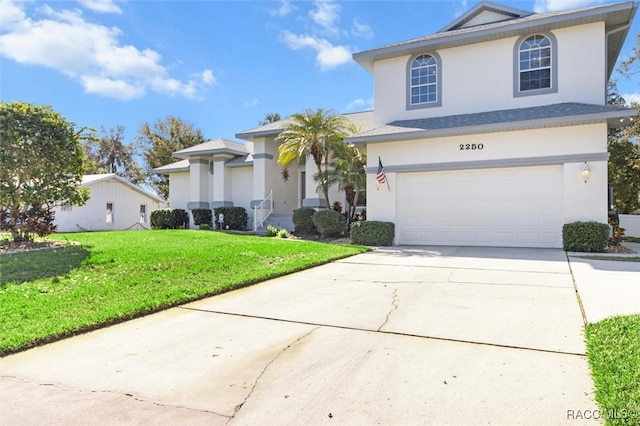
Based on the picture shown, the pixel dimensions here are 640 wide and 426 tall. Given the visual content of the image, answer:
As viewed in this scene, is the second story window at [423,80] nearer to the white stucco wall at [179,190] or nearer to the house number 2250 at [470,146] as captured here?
the house number 2250 at [470,146]

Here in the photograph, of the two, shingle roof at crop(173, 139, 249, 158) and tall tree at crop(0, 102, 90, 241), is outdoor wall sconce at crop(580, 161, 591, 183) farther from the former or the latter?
shingle roof at crop(173, 139, 249, 158)

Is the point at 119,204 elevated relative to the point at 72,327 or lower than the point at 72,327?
elevated

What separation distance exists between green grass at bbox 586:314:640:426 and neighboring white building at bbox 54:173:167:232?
83.0ft

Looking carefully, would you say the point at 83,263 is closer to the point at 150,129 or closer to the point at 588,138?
the point at 588,138

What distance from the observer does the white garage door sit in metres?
12.3

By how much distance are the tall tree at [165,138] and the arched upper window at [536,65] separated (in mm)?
29479

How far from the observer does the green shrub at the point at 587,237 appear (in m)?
11.2

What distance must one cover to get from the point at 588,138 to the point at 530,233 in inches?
127

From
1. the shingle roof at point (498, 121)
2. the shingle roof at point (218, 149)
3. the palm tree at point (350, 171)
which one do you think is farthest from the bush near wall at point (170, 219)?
the shingle roof at point (498, 121)

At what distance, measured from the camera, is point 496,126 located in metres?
12.3

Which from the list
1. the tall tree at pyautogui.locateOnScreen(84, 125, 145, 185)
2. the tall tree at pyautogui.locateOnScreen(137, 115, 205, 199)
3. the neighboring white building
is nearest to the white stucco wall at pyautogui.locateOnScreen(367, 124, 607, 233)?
the neighboring white building

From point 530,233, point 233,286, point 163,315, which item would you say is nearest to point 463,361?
point 163,315

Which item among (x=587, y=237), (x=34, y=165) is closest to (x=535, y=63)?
(x=587, y=237)

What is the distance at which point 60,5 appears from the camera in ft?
33.4
